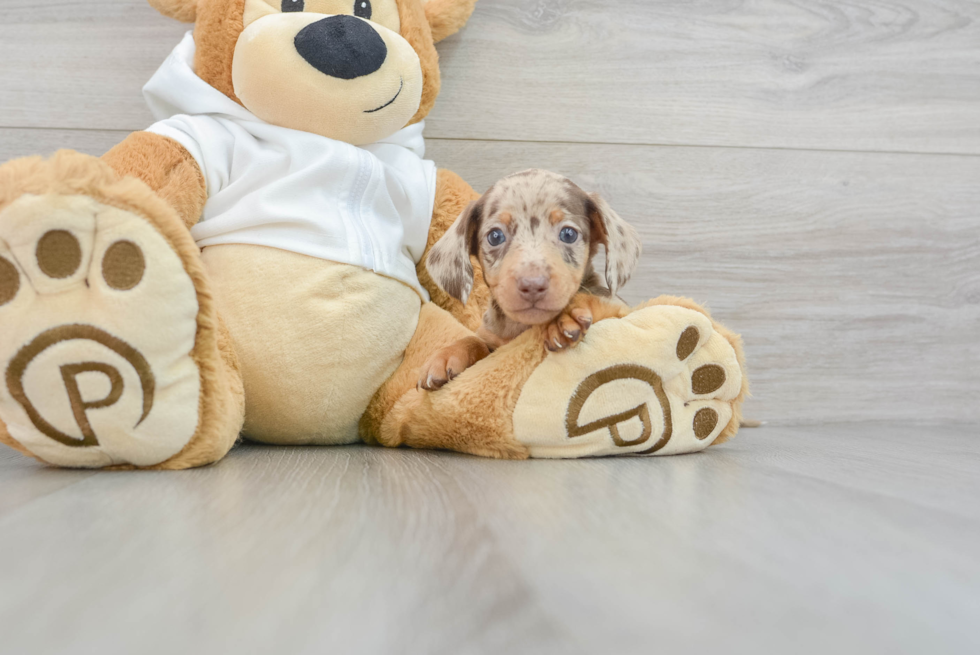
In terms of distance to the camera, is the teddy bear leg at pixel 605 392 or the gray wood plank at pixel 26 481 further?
the teddy bear leg at pixel 605 392

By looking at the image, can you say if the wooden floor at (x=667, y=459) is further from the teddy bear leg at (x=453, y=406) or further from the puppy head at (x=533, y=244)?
the puppy head at (x=533, y=244)

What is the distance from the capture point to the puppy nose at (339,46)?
1.04 m

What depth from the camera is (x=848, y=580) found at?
0.48 metres

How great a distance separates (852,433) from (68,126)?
1.76 metres

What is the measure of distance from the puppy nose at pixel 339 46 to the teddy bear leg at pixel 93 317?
351 mm

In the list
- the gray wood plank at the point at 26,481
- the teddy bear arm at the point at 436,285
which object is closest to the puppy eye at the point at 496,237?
the teddy bear arm at the point at 436,285

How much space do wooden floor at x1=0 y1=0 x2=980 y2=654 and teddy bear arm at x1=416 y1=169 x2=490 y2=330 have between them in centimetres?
24

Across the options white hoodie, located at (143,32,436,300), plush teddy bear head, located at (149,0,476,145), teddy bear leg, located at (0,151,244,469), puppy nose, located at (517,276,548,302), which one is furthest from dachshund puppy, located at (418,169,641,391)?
teddy bear leg, located at (0,151,244,469)

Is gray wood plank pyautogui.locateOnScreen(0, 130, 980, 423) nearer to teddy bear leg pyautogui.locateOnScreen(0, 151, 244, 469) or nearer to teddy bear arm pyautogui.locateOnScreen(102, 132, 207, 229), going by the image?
teddy bear arm pyautogui.locateOnScreen(102, 132, 207, 229)

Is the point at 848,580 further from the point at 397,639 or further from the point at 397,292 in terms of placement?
the point at 397,292

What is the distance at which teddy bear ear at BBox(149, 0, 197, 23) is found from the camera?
1.19 meters

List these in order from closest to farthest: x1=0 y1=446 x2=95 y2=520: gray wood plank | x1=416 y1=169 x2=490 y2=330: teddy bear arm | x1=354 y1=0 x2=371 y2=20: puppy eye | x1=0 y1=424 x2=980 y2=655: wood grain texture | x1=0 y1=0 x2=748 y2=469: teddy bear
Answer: x1=0 y1=424 x2=980 y2=655: wood grain texture, x1=0 y1=446 x2=95 y2=520: gray wood plank, x1=0 y1=0 x2=748 y2=469: teddy bear, x1=354 y1=0 x2=371 y2=20: puppy eye, x1=416 y1=169 x2=490 y2=330: teddy bear arm

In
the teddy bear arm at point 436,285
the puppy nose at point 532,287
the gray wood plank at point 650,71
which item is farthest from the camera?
the gray wood plank at point 650,71

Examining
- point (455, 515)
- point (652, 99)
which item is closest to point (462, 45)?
point (652, 99)
